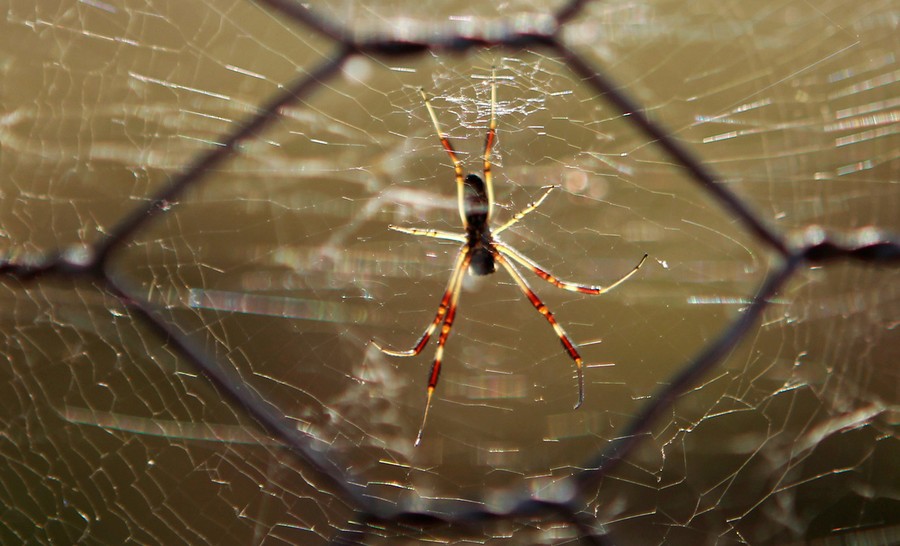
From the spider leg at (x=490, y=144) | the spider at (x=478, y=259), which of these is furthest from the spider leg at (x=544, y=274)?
the spider leg at (x=490, y=144)

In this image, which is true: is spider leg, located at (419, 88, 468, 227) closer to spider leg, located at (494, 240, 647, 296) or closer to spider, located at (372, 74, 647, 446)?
spider, located at (372, 74, 647, 446)

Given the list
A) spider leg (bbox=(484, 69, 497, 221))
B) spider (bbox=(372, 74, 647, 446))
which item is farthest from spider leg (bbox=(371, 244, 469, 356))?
spider leg (bbox=(484, 69, 497, 221))

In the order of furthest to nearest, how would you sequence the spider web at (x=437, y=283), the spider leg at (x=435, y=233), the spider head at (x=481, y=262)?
the spider head at (x=481, y=262)
the spider leg at (x=435, y=233)
the spider web at (x=437, y=283)

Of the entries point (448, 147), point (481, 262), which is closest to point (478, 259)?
point (481, 262)

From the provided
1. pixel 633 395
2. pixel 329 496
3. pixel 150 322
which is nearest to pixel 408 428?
pixel 329 496

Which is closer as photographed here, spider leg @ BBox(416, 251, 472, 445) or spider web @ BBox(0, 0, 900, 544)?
spider web @ BBox(0, 0, 900, 544)

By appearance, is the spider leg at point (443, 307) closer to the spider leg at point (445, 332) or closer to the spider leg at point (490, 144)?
the spider leg at point (445, 332)
